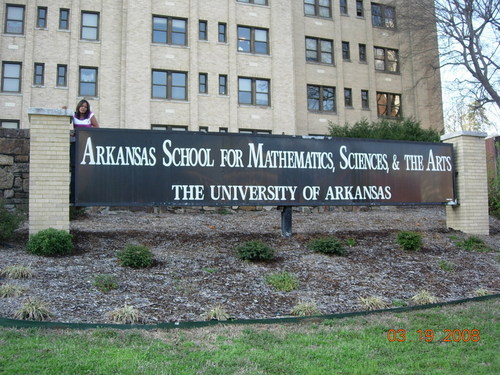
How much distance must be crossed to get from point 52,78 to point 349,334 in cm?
2264

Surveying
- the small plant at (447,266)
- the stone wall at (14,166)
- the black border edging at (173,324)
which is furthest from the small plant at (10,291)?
the small plant at (447,266)

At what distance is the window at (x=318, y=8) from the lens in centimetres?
2997

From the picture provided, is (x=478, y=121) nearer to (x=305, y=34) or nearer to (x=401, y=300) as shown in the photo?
(x=305, y=34)

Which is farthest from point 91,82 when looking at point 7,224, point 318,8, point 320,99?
point 7,224

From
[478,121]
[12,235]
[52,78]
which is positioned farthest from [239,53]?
[12,235]

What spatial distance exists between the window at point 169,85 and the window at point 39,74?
5.39 m

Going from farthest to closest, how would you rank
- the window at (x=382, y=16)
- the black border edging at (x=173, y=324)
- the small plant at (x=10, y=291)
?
1. the window at (x=382, y=16)
2. the small plant at (x=10, y=291)
3. the black border edging at (x=173, y=324)

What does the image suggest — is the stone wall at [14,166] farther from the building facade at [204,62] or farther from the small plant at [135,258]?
Answer: the building facade at [204,62]

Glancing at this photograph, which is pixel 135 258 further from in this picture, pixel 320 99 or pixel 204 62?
pixel 320 99

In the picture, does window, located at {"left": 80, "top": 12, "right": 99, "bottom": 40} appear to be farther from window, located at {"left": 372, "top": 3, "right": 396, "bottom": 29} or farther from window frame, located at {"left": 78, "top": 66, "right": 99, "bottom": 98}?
window, located at {"left": 372, "top": 3, "right": 396, "bottom": 29}

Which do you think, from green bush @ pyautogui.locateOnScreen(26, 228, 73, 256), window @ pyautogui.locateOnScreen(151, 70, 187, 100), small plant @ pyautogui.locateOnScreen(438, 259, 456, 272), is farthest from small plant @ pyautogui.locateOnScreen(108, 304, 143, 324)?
window @ pyautogui.locateOnScreen(151, 70, 187, 100)

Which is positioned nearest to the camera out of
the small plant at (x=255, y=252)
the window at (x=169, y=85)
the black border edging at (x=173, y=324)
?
the black border edging at (x=173, y=324)

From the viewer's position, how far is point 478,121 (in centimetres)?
3114
